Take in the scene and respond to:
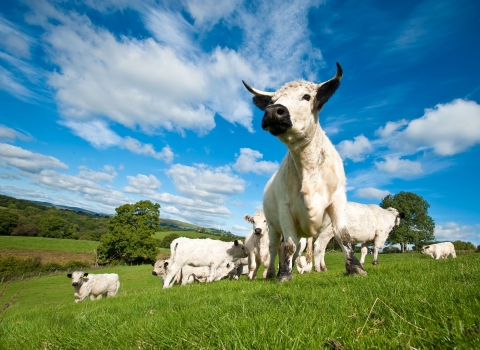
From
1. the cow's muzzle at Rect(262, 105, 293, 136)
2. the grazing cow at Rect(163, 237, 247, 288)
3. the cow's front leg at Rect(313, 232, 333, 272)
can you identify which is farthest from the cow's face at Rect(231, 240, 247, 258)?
the cow's muzzle at Rect(262, 105, 293, 136)

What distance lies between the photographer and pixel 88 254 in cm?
6644

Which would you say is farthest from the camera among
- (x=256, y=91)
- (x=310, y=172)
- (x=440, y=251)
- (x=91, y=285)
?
(x=440, y=251)

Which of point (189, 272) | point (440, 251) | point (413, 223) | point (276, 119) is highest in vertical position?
point (413, 223)

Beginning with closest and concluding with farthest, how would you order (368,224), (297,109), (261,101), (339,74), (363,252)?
(297,109)
(339,74)
(261,101)
(368,224)
(363,252)

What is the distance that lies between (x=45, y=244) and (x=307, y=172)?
81279 mm

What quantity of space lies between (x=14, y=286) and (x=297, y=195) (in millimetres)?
51034

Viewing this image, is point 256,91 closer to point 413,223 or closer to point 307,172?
point 307,172

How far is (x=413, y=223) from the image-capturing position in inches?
2082

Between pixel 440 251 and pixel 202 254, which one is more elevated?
pixel 440 251

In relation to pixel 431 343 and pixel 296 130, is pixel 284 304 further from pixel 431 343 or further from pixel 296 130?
pixel 296 130

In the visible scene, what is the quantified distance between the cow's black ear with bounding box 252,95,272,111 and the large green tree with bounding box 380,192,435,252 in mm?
55200

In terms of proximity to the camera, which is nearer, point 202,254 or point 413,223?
point 202,254

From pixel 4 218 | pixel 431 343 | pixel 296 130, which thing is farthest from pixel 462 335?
pixel 4 218

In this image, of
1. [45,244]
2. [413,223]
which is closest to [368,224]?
[413,223]
